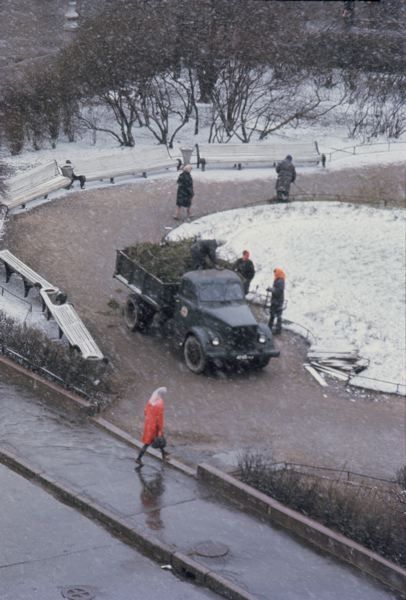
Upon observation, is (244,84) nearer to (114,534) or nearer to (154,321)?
(154,321)

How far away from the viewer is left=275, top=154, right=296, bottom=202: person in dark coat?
2734 cm

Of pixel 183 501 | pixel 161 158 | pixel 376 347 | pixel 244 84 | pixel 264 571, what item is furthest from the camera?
pixel 244 84

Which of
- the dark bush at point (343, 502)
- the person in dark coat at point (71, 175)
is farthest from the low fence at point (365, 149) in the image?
the dark bush at point (343, 502)

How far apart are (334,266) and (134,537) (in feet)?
38.3

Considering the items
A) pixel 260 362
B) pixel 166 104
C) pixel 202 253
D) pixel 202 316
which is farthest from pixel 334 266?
pixel 166 104

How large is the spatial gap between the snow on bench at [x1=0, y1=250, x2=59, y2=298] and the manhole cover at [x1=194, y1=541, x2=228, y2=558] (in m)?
8.74

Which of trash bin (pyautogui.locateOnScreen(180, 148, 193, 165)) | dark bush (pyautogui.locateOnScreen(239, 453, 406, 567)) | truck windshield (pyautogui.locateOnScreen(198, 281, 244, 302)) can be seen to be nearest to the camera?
dark bush (pyautogui.locateOnScreen(239, 453, 406, 567))

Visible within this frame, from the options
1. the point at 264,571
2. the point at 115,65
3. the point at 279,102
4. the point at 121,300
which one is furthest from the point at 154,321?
the point at 279,102

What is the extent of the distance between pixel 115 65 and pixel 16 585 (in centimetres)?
2242

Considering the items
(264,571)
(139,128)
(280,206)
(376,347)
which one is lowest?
(264,571)

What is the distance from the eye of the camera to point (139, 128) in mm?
34312

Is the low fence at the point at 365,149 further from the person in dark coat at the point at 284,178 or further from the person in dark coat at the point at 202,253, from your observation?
the person in dark coat at the point at 202,253

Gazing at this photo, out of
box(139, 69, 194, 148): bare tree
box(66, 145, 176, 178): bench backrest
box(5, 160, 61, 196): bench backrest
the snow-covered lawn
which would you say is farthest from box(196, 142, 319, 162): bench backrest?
box(5, 160, 61, 196): bench backrest

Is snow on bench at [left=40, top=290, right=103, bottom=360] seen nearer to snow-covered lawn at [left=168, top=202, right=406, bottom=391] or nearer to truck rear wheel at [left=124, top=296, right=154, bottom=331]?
truck rear wheel at [left=124, top=296, right=154, bottom=331]
